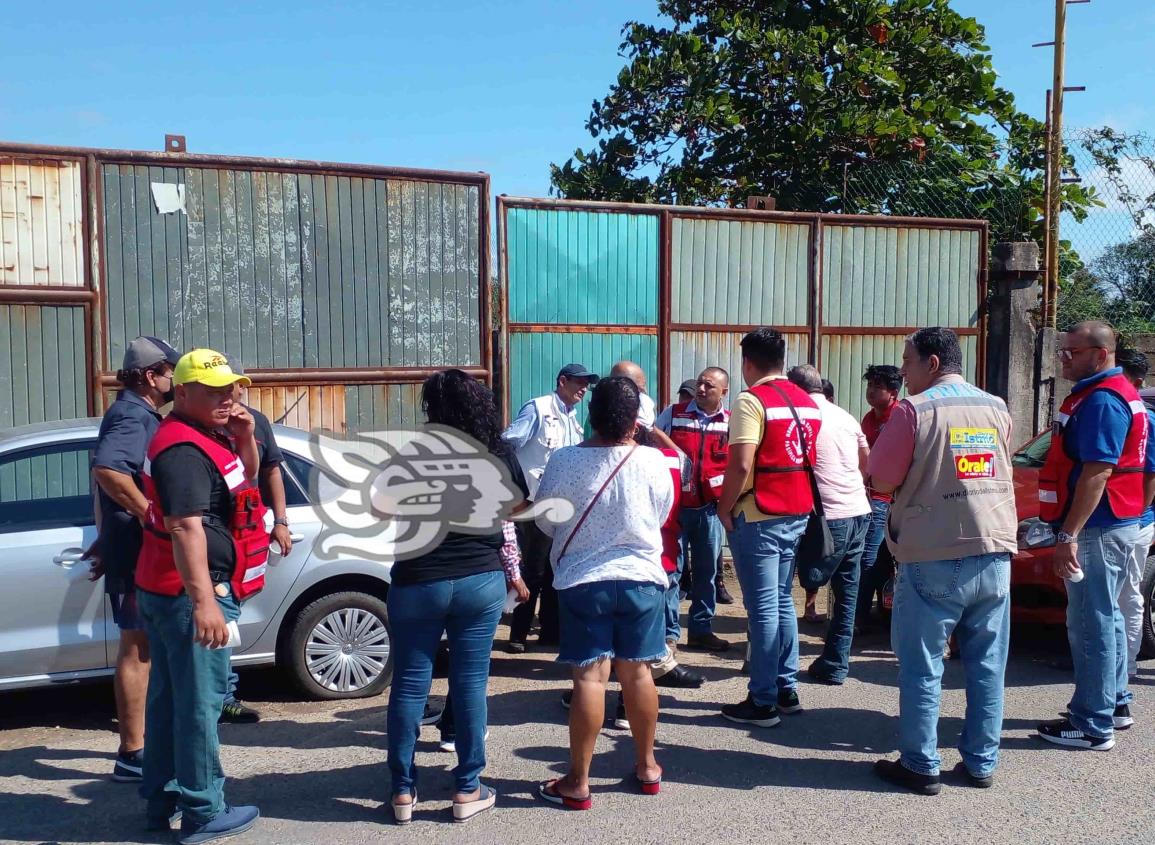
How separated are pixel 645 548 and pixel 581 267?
4986mm

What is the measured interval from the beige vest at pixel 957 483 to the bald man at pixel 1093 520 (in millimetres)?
519

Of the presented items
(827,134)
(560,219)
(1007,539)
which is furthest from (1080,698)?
(827,134)

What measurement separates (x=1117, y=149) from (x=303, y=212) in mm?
7626

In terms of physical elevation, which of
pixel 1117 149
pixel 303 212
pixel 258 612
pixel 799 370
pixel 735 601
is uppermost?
pixel 1117 149

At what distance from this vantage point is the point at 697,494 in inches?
250

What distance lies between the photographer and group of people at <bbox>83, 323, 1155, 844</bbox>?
3.80 meters

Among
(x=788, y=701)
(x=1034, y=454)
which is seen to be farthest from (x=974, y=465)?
(x=1034, y=454)

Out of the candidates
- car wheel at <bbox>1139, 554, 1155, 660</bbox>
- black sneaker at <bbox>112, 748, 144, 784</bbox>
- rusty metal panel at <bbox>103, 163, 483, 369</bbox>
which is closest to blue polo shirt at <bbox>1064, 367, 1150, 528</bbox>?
car wheel at <bbox>1139, 554, 1155, 660</bbox>

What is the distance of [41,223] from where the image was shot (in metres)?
7.23

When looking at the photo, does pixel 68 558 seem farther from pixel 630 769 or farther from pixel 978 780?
pixel 978 780

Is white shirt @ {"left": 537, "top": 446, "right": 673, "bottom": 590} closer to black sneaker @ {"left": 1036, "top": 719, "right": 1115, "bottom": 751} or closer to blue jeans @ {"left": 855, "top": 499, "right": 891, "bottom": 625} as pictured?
black sneaker @ {"left": 1036, "top": 719, "right": 1115, "bottom": 751}

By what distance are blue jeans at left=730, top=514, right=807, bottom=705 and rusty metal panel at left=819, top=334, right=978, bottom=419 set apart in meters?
4.87

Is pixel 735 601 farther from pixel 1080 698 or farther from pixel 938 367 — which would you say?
pixel 938 367

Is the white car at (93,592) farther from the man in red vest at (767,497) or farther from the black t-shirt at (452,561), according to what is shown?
the man in red vest at (767,497)
